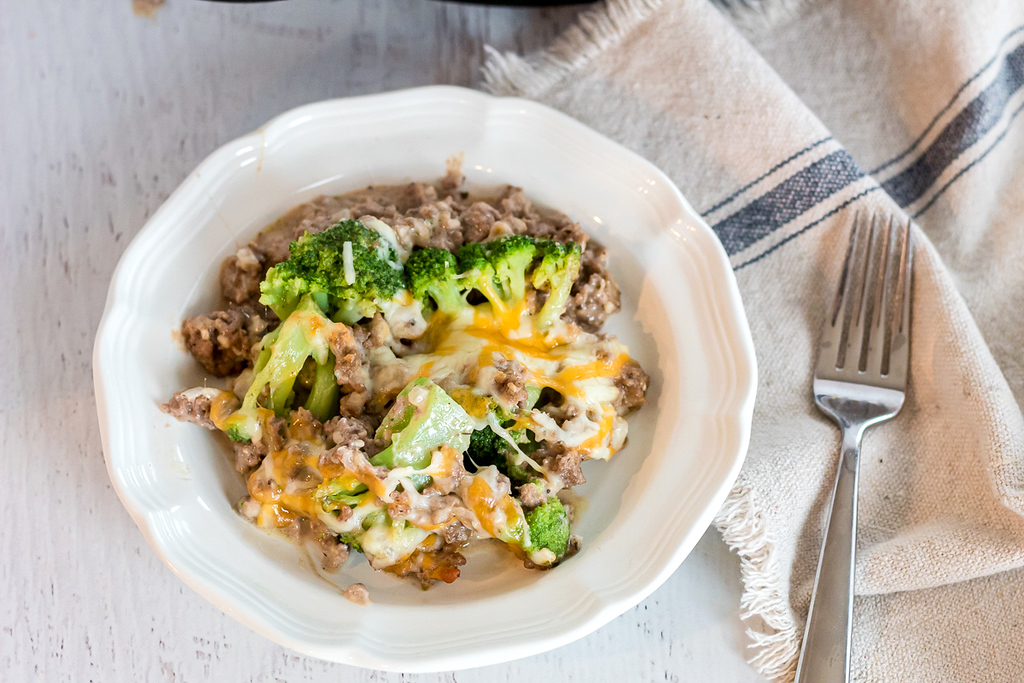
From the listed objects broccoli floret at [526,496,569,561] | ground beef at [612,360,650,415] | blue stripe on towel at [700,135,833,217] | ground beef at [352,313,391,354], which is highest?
blue stripe on towel at [700,135,833,217]

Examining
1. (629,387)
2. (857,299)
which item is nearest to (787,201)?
(857,299)

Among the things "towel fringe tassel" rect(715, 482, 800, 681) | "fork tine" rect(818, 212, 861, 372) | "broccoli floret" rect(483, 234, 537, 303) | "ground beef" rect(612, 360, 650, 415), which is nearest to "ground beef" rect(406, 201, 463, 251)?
"broccoli floret" rect(483, 234, 537, 303)

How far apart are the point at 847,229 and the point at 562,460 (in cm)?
145

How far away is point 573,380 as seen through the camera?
237 cm

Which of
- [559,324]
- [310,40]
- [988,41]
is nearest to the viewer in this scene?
[559,324]

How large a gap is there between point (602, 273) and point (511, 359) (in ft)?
1.65

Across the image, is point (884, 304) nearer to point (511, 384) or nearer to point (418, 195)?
point (511, 384)

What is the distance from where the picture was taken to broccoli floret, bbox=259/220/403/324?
222 centimetres

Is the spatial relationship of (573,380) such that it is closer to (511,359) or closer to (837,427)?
(511,359)

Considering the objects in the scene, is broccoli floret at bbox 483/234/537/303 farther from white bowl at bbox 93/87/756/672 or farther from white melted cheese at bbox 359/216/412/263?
white bowl at bbox 93/87/756/672

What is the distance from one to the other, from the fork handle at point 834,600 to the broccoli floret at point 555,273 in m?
1.16

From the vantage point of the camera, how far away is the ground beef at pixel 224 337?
243cm

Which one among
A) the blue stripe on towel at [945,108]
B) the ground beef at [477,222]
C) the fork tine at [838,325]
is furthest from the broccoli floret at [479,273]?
the blue stripe on towel at [945,108]

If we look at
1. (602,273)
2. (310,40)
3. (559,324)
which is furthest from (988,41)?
(310,40)
